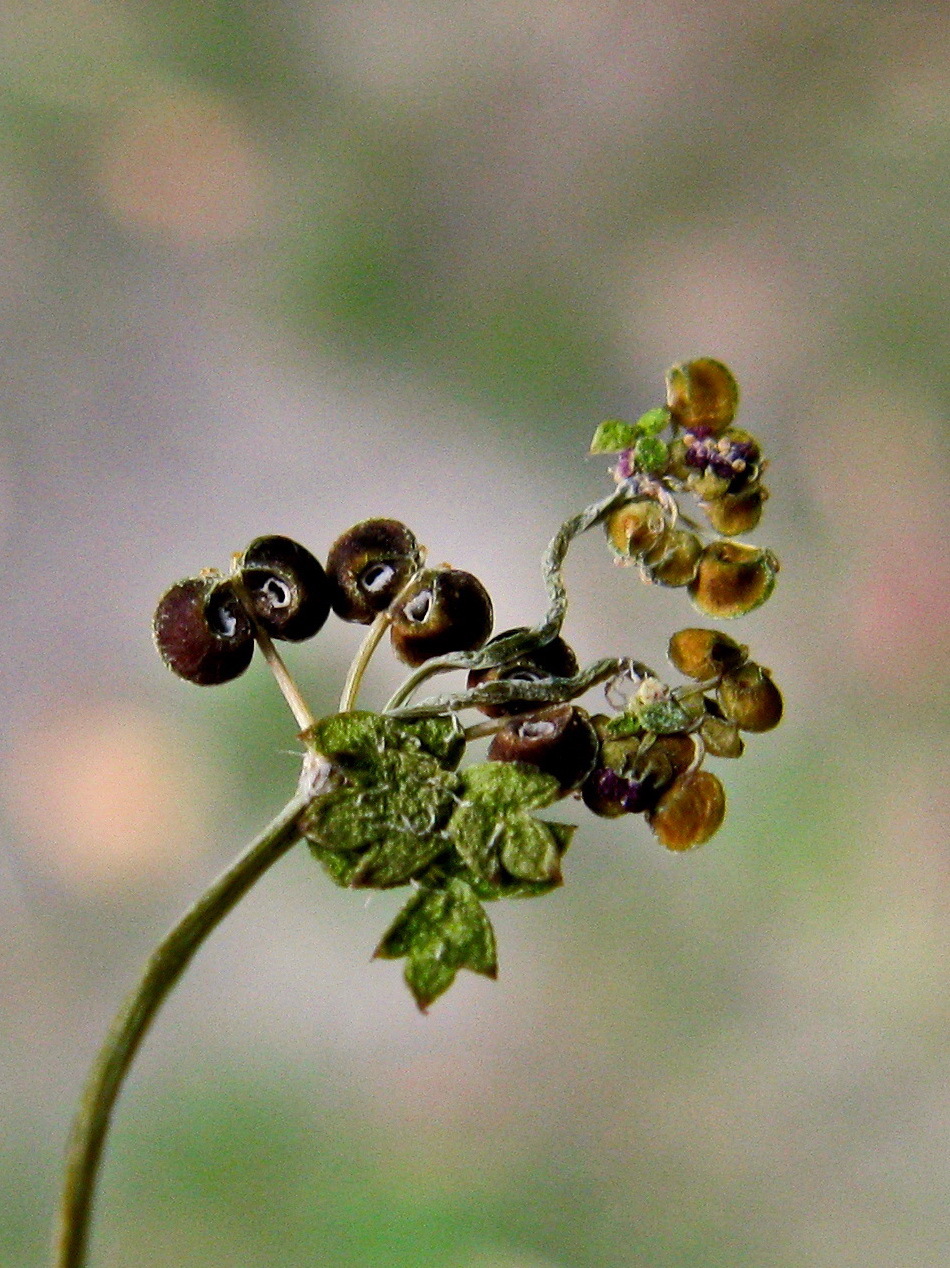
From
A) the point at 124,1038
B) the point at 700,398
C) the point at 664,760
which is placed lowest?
the point at 124,1038

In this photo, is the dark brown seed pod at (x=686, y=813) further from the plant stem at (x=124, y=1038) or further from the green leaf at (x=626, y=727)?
the plant stem at (x=124, y=1038)

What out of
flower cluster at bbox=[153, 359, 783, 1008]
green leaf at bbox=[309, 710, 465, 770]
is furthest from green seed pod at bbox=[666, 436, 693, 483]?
green leaf at bbox=[309, 710, 465, 770]

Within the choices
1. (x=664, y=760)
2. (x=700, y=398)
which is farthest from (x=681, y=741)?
(x=700, y=398)

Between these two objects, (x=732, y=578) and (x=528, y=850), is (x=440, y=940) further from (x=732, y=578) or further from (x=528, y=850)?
(x=732, y=578)

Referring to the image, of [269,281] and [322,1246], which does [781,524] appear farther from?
[322,1246]

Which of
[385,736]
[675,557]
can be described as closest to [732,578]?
[675,557]

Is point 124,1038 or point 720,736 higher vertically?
point 720,736

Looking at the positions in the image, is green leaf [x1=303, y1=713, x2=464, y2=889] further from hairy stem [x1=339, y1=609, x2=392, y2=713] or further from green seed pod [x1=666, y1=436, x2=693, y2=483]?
green seed pod [x1=666, y1=436, x2=693, y2=483]
